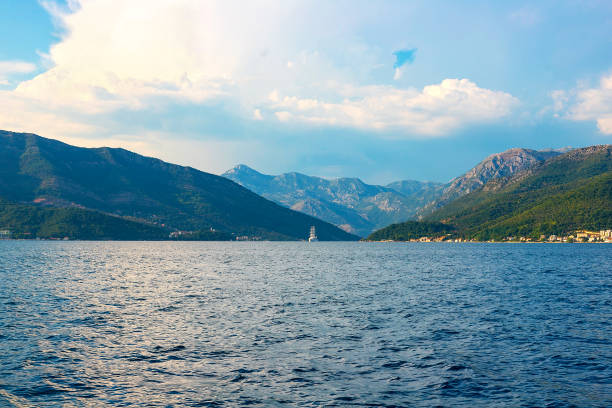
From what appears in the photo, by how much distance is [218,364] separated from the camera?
112 ft

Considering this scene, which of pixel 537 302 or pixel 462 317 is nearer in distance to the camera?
pixel 462 317

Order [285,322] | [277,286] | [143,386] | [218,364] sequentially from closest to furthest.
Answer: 1. [143,386]
2. [218,364]
3. [285,322]
4. [277,286]

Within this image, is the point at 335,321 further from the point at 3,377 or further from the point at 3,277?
the point at 3,277

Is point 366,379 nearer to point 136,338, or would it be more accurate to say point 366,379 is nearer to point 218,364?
point 218,364

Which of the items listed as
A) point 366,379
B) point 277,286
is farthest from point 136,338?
point 277,286

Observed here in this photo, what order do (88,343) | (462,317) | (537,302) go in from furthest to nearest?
1. (537,302)
2. (462,317)
3. (88,343)

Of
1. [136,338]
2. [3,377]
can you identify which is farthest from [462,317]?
[3,377]

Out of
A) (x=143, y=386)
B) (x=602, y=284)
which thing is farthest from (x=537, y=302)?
(x=143, y=386)

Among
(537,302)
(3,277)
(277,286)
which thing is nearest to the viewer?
(537,302)

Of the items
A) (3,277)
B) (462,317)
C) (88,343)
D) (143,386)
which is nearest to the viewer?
(143,386)

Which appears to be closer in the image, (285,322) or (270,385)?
(270,385)

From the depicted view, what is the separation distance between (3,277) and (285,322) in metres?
80.3

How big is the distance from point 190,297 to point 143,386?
144 ft

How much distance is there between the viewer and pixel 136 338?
42844 mm
